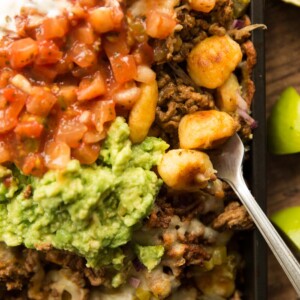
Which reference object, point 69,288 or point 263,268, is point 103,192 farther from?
point 263,268

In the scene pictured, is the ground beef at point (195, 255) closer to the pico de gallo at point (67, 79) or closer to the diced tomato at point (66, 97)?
the pico de gallo at point (67, 79)

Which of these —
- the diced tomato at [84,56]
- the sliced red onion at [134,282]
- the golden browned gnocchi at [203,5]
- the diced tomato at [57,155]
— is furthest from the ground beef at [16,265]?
the golden browned gnocchi at [203,5]

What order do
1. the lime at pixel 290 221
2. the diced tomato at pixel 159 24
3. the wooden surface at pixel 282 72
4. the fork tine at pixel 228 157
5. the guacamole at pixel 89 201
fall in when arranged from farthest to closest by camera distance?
1. the wooden surface at pixel 282 72
2. the lime at pixel 290 221
3. the fork tine at pixel 228 157
4. the diced tomato at pixel 159 24
5. the guacamole at pixel 89 201

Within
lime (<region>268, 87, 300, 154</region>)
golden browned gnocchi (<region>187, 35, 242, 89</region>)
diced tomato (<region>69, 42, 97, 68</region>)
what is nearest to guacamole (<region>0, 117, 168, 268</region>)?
diced tomato (<region>69, 42, 97, 68</region>)

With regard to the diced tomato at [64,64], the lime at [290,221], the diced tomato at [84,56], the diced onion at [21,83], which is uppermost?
the diced tomato at [84,56]

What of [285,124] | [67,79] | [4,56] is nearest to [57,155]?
[67,79]

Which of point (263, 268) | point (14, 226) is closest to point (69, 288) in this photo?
point (14, 226)
